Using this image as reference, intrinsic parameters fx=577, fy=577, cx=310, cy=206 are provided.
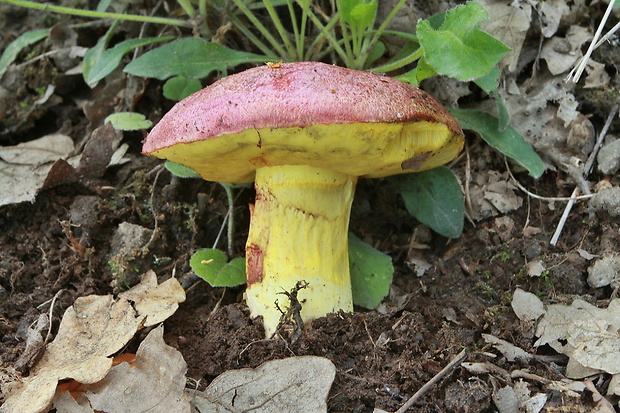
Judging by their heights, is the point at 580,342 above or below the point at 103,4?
below

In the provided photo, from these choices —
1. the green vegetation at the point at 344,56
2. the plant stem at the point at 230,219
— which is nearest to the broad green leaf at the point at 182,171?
the green vegetation at the point at 344,56

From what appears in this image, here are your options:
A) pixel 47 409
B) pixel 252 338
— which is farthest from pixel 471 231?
pixel 47 409

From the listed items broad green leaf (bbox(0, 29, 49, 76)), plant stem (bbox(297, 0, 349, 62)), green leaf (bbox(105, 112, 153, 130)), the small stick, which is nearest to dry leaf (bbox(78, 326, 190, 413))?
the small stick

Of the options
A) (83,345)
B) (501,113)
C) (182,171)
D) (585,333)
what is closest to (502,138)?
(501,113)

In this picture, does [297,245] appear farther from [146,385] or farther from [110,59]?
[110,59]

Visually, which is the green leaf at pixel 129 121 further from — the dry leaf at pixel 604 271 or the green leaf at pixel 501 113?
the dry leaf at pixel 604 271

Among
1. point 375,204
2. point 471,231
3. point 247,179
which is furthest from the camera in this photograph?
point 375,204

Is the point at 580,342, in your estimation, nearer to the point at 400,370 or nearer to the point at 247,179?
the point at 400,370
